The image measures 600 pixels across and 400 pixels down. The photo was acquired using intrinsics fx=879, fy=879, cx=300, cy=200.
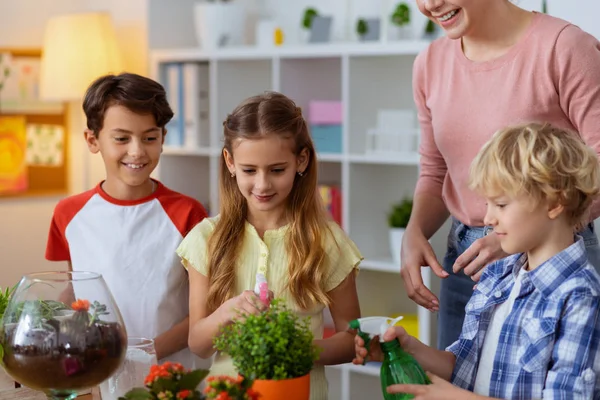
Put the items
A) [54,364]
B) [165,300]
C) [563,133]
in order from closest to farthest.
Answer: [54,364] < [563,133] < [165,300]

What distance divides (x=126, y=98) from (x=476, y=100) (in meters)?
0.80

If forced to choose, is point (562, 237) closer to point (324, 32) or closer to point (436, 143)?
point (436, 143)

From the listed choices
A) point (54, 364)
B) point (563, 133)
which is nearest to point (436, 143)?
point (563, 133)

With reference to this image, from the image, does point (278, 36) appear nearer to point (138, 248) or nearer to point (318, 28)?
point (318, 28)

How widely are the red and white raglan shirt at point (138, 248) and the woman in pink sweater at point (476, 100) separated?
0.52 metres

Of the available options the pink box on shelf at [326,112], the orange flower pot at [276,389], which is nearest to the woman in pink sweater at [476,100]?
the orange flower pot at [276,389]

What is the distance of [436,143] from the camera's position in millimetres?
2010

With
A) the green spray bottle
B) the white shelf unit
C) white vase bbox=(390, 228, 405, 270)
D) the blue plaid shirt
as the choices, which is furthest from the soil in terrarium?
white vase bbox=(390, 228, 405, 270)

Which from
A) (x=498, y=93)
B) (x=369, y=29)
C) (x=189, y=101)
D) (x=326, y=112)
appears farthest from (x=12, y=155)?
(x=498, y=93)

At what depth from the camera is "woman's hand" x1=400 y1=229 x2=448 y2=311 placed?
187 centimetres

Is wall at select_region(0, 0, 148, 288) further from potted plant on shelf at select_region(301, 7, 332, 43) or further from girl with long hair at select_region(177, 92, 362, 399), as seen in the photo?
girl with long hair at select_region(177, 92, 362, 399)

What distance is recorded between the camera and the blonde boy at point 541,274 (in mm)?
1390

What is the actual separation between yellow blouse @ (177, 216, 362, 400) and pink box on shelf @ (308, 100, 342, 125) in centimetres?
172

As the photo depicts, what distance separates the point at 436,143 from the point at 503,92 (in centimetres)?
23
